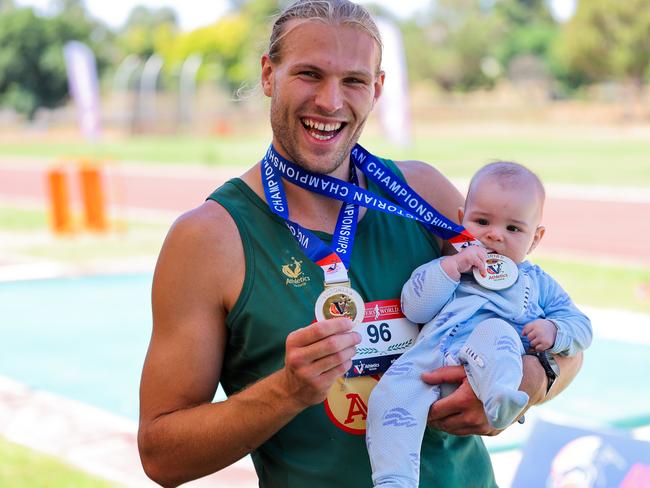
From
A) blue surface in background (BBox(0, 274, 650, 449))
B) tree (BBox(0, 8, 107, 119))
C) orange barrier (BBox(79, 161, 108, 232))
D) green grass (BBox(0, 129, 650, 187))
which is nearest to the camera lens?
blue surface in background (BBox(0, 274, 650, 449))

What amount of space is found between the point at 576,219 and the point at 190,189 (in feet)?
31.2

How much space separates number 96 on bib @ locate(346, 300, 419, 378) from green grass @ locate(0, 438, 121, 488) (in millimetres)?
2744

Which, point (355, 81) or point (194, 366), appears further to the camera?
point (355, 81)

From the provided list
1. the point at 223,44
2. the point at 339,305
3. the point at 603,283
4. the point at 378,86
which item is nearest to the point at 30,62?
the point at 223,44

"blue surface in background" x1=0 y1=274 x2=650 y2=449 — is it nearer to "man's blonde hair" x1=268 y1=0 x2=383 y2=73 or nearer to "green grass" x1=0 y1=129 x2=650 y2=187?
"man's blonde hair" x1=268 y1=0 x2=383 y2=73

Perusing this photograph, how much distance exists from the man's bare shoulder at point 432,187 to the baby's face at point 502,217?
67mm

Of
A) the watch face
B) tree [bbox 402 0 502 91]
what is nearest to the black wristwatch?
the watch face

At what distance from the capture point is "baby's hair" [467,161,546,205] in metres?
2.60

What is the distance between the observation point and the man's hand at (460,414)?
2.15 metres

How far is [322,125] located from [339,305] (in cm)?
46

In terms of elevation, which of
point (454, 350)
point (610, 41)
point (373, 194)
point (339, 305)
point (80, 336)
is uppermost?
point (610, 41)

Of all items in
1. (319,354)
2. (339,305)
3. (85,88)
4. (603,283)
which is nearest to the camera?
(319,354)

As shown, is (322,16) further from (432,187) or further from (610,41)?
(610,41)

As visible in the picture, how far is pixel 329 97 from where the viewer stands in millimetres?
2156
